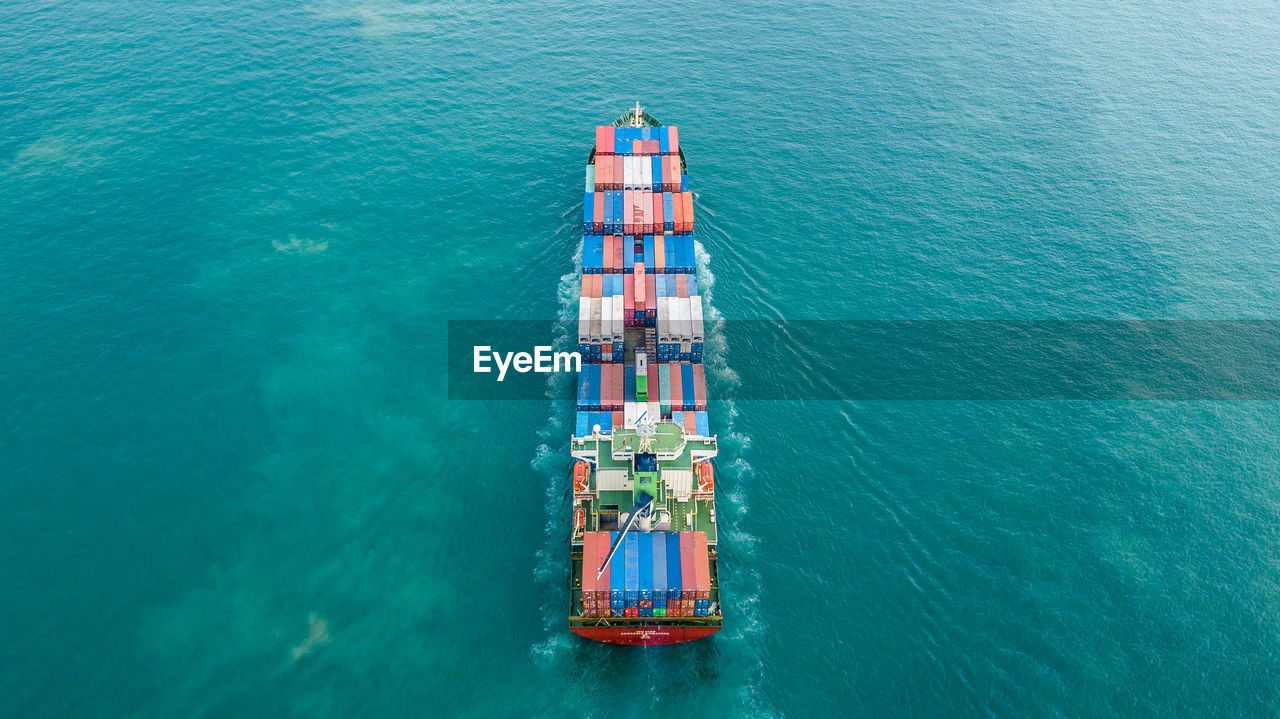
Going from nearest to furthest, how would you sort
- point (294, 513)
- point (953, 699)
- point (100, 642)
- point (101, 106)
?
point (953, 699) → point (100, 642) → point (294, 513) → point (101, 106)

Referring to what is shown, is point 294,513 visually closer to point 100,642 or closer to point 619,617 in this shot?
point 100,642

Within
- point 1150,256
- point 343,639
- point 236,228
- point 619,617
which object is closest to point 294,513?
point 343,639

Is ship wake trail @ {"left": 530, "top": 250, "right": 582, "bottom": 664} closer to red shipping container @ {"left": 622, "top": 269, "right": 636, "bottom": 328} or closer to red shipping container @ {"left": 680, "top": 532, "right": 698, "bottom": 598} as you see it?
red shipping container @ {"left": 622, "top": 269, "right": 636, "bottom": 328}

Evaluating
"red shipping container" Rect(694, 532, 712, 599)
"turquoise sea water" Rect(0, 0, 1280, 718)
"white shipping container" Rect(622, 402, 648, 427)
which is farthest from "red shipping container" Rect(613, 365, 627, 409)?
"red shipping container" Rect(694, 532, 712, 599)

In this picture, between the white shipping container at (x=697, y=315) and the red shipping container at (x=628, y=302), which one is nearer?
the white shipping container at (x=697, y=315)

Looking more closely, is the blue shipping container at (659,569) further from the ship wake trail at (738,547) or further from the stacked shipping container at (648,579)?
the ship wake trail at (738,547)

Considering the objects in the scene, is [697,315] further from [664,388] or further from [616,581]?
[616,581]

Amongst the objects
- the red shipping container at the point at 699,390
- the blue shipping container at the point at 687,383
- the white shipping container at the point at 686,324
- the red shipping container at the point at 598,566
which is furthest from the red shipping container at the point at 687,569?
the white shipping container at the point at 686,324
